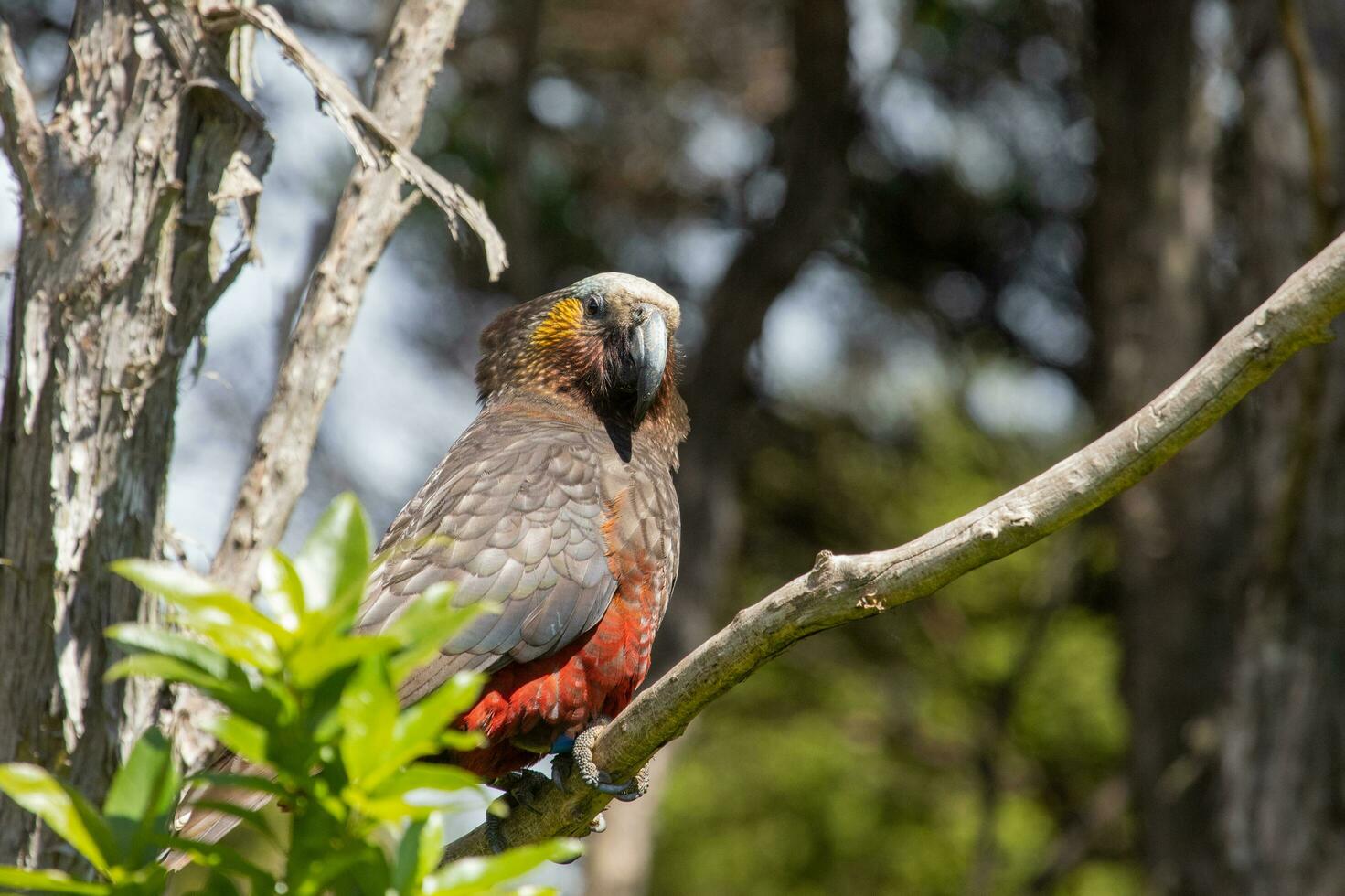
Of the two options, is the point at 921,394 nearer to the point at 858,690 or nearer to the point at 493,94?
the point at 858,690

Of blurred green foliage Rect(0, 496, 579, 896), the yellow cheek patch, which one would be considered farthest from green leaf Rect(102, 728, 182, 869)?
the yellow cheek patch

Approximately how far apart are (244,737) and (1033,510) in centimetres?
152

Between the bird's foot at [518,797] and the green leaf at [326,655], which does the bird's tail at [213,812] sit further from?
the green leaf at [326,655]

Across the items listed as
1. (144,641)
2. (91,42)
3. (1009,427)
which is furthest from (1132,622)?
(144,641)

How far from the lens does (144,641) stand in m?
1.45

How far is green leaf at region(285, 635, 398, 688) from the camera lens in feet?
4.69

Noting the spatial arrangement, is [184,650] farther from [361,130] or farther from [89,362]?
[361,130]

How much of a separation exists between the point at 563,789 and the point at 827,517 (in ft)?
20.2

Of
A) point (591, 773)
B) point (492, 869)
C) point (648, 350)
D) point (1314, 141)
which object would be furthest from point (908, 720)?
point (492, 869)

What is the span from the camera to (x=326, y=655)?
1437 mm

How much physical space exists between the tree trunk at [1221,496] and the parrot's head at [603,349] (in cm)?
308

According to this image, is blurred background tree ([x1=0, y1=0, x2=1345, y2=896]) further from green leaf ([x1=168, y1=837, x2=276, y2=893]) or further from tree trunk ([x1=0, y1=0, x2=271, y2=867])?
green leaf ([x1=168, y1=837, x2=276, y2=893])

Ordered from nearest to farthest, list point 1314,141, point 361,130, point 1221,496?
point 361,130 < point 1314,141 < point 1221,496

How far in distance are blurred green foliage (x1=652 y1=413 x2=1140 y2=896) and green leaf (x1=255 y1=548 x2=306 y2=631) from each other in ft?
23.3
